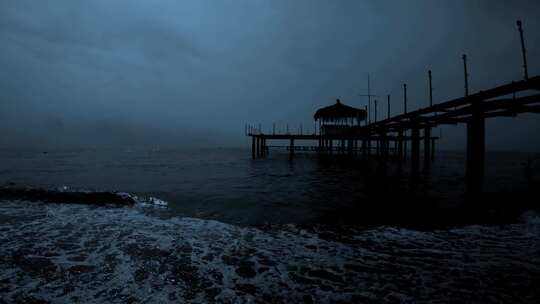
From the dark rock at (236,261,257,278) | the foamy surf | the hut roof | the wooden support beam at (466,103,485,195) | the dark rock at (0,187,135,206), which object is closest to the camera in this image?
the foamy surf

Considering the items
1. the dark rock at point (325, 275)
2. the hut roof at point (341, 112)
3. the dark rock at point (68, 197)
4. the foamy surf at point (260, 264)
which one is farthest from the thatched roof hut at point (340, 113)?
the dark rock at point (325, 275)

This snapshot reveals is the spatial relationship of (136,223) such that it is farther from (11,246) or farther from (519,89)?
(519,89)

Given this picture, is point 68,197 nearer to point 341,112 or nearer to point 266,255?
point 266,255

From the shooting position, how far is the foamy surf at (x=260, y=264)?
346 cm

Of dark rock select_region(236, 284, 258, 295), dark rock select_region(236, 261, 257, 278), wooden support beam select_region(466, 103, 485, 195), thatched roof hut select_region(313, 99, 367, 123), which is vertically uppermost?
thatched roof hut select_region(313, 99, 367, 123)

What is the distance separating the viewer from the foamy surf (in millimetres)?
3457

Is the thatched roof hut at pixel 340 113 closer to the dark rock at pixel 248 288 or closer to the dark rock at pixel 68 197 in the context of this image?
the dark rock at pixel 68 197

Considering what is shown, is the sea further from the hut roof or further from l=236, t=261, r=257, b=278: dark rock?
the hut roof

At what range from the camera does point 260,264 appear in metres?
4.52

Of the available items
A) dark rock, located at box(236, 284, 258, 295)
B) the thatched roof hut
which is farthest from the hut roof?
dark rock, located at box(236, 284, 258, 295)

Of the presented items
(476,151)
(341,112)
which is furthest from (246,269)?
(341,112)

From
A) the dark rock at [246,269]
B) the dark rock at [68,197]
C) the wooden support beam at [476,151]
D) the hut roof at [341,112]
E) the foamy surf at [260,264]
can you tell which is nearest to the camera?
the foamy surf at [260,264]

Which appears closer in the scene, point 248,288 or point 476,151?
point 248,288

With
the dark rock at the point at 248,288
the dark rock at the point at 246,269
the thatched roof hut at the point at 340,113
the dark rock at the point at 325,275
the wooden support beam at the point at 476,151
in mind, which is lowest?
the dark rock at the point at 246,269
